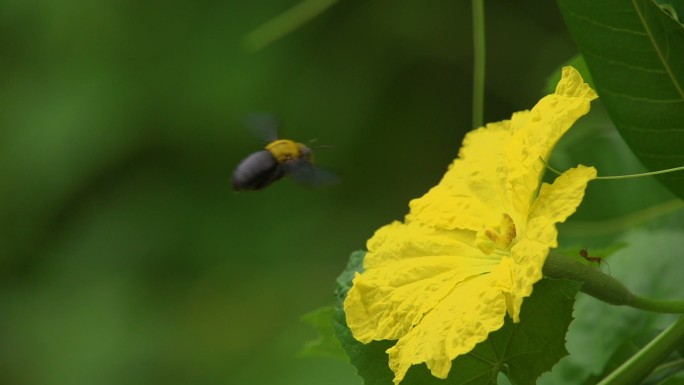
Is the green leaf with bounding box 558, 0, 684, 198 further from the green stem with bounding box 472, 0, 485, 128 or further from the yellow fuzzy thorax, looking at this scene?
the yellow fuzzy thorax

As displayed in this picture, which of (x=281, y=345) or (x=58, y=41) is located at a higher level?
(x=58, y=41)

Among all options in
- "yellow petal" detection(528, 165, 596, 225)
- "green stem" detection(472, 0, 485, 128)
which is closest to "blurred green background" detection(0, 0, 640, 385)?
"green stem" detection(472, 0, 485, 128)

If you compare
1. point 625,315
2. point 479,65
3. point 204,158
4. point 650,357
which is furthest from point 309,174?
point 204,158

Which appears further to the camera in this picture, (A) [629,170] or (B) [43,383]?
(B) [43,383]

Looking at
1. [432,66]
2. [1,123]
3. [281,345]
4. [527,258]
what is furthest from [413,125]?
Answer: [527,258]

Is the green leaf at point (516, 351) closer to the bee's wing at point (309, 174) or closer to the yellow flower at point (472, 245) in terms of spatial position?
the yellow flower at point (472, 245)

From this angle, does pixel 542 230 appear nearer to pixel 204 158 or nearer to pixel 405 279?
pixel 405 279

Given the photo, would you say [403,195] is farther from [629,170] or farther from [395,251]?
[395,251]
